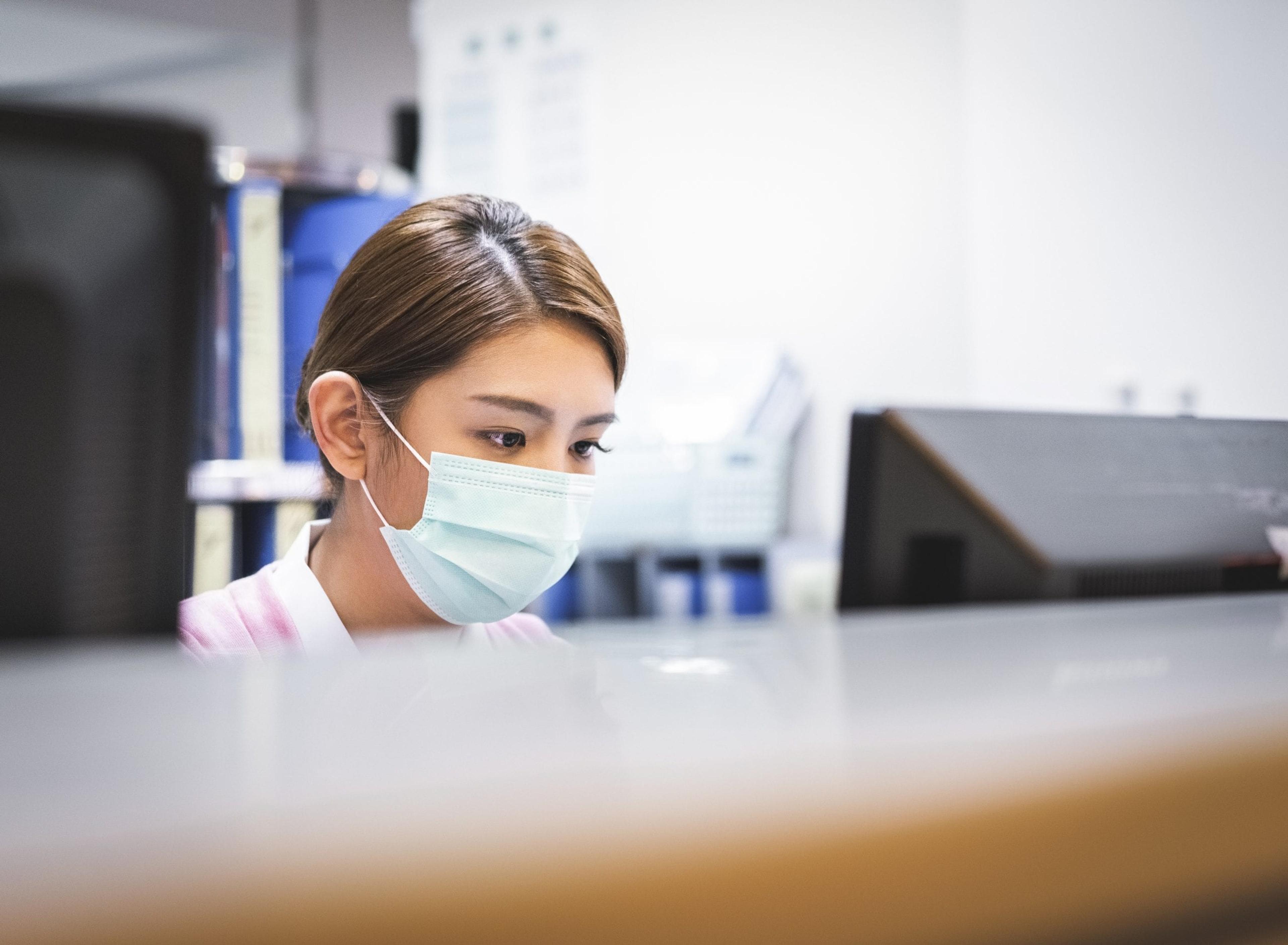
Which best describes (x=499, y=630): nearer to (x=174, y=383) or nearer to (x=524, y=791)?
(x=174, y=383)

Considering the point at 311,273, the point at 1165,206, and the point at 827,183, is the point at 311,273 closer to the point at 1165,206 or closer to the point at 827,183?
the point at 1165,206

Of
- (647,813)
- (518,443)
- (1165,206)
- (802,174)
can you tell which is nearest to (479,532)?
(518,443)

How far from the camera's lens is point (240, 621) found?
39 cm

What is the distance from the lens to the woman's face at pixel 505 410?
1.36 feet

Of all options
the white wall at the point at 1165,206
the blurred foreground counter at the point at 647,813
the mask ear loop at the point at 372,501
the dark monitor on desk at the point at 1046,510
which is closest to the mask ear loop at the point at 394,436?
the mask ear loop at the point at 372,501

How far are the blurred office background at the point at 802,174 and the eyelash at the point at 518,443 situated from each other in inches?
2.0

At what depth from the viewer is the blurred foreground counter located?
0.10m

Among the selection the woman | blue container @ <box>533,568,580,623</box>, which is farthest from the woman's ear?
blue container @ <box>533,568,580,623</box>

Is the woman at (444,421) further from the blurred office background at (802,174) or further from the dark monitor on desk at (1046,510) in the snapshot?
the dark monitor on desk at (1046,510)

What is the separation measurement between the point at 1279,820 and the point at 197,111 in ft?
1.25

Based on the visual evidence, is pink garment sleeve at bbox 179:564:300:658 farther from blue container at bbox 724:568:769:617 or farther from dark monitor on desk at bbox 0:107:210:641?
blue container at bbox 724:568:769:617

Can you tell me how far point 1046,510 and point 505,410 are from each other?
0.41 m

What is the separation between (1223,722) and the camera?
18 centimetres

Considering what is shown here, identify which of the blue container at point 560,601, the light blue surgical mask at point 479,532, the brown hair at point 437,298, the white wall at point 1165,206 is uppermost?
the white wall at point 1165,206
